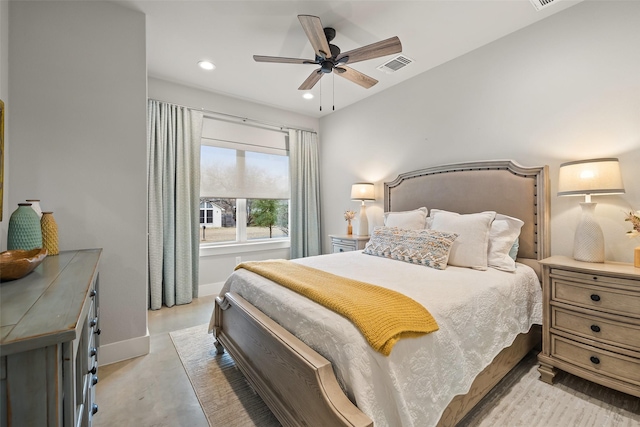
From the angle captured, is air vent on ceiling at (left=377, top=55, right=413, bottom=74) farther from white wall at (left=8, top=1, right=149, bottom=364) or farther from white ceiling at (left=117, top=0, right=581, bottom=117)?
white wall at (left=8, top=1, right=149, bottom=364)

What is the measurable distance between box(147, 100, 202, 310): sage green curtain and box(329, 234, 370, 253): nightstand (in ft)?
6.15

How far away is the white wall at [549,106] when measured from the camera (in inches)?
78.6

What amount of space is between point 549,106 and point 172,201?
401 centimetres

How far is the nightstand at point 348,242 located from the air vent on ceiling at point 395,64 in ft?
6.65

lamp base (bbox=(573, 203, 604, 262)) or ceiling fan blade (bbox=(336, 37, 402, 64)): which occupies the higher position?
ceiling fan blade (bbox=(336, 37, 402, 64))

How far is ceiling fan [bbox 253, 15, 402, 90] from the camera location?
6.39 ft

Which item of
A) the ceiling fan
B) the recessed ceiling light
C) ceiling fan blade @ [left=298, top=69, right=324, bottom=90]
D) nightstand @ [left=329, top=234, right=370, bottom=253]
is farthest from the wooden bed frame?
the recessed ceiling light

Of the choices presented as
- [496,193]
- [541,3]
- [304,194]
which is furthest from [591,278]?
[304,194]

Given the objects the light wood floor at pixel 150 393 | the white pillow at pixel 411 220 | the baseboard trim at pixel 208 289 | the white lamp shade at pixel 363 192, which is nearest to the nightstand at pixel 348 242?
the white lamp shade at pixel 363 192

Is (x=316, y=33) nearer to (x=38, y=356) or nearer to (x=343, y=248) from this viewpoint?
(x=38, y=356)

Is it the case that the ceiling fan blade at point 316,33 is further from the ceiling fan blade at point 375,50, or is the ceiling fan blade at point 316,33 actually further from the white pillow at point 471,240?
the white pillow at point 471,240

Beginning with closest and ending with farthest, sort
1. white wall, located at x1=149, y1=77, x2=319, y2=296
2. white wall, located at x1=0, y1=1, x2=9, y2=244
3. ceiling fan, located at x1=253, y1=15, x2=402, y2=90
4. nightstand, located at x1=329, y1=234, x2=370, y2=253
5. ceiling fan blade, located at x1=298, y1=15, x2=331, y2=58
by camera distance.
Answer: white wall, located at x1=0, y1=1, x2=9, y2=244
ceiling fan blade, located at x1=298, y1=15, x2=331, y2=58
ceiling fan, located at x1=253, y1=15, x2=402, y2=90
white wall, located at x1=149, y1=77, x2=319, y2=296
nightstand, located at x1=329, y1=234, x2=370, y2=253

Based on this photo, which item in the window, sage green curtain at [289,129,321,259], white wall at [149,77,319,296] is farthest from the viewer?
sage green curtain at [289,129,321,259]

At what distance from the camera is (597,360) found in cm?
173
